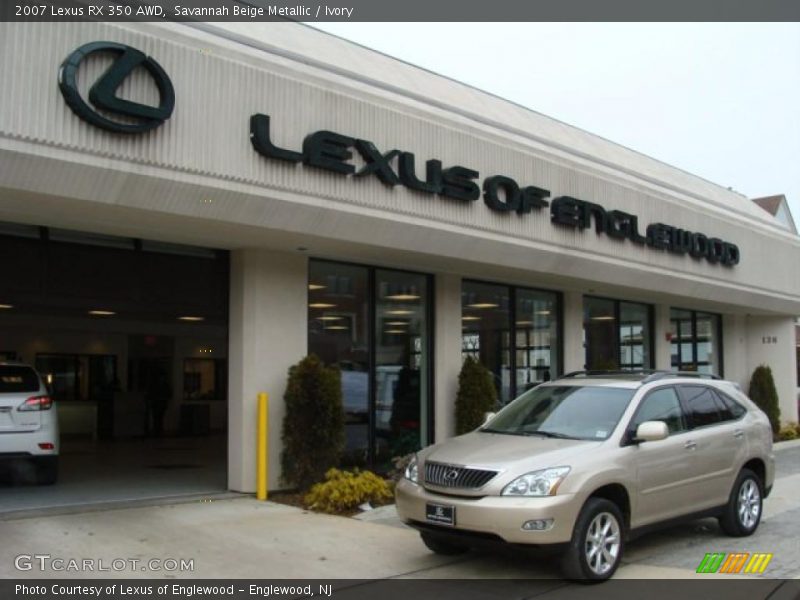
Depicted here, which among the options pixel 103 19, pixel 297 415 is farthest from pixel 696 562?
pixel 103 19

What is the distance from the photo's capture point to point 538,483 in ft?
21.7

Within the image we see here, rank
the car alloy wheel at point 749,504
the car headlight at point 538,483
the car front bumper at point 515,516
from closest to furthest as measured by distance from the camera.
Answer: the car front bumper at point 515,516
the car headlight at point 538,483
the car alloy wheel at point 749,504

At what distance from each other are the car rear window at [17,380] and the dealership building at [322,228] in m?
1.19

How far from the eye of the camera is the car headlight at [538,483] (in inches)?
258

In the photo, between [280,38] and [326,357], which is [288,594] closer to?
[326,357]

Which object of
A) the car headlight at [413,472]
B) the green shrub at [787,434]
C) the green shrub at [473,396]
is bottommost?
the green shrub at [787,434]

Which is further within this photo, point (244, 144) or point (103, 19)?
point (244, 144)

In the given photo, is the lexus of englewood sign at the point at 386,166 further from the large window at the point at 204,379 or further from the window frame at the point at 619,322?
the large window at the point at 204,379

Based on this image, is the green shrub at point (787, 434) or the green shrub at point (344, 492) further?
the green shrub at point (787, 434)

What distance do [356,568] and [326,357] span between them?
16.5 ft

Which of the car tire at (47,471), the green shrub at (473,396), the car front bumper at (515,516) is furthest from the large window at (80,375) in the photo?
the car front bumper at (515,516)

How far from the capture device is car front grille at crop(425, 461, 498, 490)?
22.3ft

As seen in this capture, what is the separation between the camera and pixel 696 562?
7555 mm

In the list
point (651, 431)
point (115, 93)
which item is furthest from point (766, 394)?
point (115, 93)
